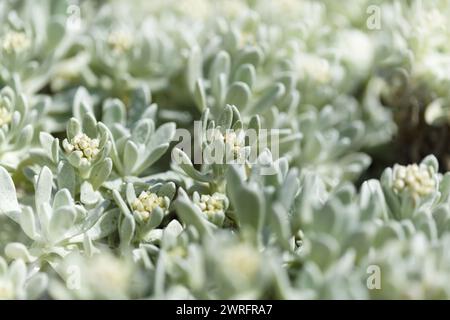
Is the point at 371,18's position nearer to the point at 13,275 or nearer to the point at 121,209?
the point at 121,209

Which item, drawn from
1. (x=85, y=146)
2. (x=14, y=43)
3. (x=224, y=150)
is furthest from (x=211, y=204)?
(x=14, y=43)

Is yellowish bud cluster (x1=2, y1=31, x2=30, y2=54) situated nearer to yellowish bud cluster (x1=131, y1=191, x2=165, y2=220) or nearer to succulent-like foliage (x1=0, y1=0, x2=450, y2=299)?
succulent-like foliage (x1=0, y1=0, x2=450, y2=299)

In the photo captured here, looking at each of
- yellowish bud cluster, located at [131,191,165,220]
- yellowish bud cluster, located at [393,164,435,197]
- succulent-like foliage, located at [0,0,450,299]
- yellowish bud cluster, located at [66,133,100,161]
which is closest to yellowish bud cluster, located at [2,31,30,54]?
succulent-like foliage, located at [0,0,450,299]

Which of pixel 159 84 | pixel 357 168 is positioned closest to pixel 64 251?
pixel 159 84

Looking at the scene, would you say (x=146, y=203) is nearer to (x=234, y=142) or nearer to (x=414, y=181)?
(x=234, y=142)

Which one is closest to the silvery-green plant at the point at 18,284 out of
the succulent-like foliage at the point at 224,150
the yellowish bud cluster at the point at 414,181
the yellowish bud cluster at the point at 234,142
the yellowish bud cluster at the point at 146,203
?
the succulent-like foliage at the point at 224,150

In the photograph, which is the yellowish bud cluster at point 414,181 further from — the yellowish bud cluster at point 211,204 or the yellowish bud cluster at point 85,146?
the yellowish bud cluster at point 85,146

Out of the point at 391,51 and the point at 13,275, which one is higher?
Answer: the point at 391,51
